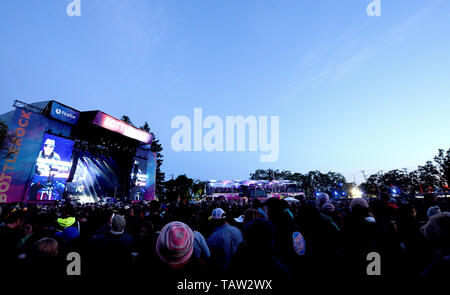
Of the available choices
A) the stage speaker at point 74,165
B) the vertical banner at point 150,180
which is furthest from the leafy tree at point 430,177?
the stage speaker at point 74,165

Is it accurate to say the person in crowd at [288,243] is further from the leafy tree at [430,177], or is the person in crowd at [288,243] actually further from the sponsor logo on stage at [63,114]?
the leafy tree at [430,177]

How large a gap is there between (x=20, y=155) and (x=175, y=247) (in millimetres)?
23908

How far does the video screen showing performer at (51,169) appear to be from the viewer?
730 inches

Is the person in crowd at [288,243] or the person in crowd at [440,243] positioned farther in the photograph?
the person in crowd at [288,243]

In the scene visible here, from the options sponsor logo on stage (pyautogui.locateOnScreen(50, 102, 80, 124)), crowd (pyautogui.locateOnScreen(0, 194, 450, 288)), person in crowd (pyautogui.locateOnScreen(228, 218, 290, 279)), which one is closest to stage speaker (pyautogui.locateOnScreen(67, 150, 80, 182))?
sponsor logo on stage (pyautogui.locateOnScreen(50, 102, 80, 124))

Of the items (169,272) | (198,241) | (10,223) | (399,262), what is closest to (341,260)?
(399,262)

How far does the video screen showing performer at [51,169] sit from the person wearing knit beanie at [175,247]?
23.7 metres

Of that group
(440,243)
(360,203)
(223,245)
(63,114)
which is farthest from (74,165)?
(440,243)

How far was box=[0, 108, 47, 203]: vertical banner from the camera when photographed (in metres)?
16.6

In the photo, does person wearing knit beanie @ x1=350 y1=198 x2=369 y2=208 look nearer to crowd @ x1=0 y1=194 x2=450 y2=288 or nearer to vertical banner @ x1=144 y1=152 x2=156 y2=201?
crowd @ x1=0 y1=194 x2=450 y2=288

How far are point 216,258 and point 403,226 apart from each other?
3464 mm

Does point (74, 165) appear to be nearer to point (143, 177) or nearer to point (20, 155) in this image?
point (20, 155)

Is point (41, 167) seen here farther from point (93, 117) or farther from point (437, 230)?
point (437, 230)

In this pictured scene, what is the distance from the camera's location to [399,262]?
2.38m
